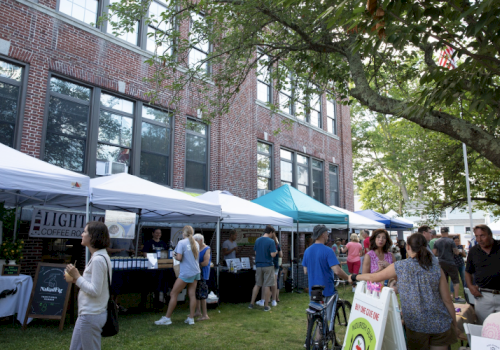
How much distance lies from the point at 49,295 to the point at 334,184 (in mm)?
16828

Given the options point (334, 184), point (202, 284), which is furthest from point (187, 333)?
point (334, 184)

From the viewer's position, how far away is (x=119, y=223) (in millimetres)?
8008

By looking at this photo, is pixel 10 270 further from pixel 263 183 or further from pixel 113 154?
pixel 263 183

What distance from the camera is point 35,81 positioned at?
916 cm

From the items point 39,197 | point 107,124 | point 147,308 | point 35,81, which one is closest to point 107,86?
point 107,124

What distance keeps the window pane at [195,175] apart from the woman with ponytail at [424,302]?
9.82m

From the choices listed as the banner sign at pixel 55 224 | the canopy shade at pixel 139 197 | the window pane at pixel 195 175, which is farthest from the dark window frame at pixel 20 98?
the window pane at pixel 195 175

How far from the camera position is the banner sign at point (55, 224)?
8859 mm

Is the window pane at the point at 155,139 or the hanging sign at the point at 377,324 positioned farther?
the window pane at the point at 155,139

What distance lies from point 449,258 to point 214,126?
28.0 ft

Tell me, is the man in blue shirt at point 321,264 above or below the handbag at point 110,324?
above

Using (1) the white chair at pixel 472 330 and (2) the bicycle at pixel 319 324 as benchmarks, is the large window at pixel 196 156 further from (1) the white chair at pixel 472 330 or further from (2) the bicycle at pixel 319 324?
(1) the white chair at pixel 472 330

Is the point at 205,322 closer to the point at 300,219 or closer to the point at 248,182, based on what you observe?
the point at 300,219

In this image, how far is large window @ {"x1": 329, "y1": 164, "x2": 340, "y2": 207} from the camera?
20938 millimetres
